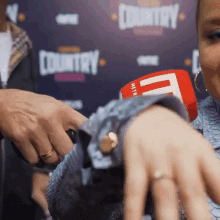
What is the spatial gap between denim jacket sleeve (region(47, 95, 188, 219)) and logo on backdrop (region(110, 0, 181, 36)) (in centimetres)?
154

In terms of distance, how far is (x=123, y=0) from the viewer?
169 cm

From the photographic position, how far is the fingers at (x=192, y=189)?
21 centimetres

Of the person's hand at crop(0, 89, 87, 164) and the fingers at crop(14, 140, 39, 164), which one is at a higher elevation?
the person's hand at crop(0, 89, 87, 164)

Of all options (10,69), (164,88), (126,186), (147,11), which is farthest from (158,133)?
(147,11)

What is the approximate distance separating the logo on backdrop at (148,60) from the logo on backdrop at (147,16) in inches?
5.9

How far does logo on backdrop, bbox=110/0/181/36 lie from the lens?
1680 mm

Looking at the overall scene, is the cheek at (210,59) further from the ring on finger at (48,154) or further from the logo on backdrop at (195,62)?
the logo on backdrop at (195,62)

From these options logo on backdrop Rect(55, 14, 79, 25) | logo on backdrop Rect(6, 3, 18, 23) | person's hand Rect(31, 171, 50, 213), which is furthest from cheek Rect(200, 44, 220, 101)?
logo on backdrop Rect(6, 3, 18, 23)

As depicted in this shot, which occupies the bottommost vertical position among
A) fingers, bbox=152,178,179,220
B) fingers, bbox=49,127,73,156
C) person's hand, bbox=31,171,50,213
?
person's hand, bbox=31,171,50,213

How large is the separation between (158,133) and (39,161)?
0.25m

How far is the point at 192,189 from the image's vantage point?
214 mm

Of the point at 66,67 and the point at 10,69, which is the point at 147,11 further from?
the point at 10,69

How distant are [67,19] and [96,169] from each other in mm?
1639

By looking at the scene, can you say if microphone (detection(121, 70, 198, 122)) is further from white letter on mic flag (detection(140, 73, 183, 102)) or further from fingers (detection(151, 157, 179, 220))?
fingers (detection(151, 157, 179, 220))
